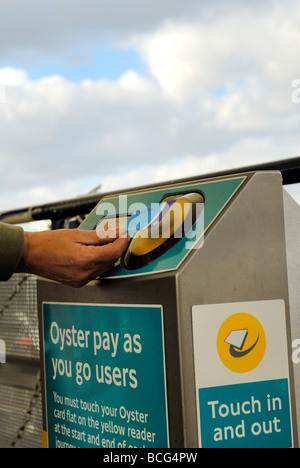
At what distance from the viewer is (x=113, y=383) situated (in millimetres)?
1194

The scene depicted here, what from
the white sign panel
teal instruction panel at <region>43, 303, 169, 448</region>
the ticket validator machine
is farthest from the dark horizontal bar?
teal instruction panel at <region>43, 303, 169, 448</region>

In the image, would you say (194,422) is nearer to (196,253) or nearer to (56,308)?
(196,253)

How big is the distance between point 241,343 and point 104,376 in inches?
11.3

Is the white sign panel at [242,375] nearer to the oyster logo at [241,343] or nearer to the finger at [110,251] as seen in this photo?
the oyster logo at [241,343]

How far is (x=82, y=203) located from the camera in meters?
1.98

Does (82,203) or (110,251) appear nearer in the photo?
(110,251)

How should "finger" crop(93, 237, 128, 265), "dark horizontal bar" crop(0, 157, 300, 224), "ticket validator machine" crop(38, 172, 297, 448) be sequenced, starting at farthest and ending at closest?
1. "dark horizontal bar" crop(0, 157, 300, 224)
2. "finger" crop(93, 237, 128, 265)
3. "ticket validator machine" crop(38, 172, 297, 448)

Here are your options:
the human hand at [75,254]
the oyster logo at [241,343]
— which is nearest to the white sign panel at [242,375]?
the oyster logo at [241,343]

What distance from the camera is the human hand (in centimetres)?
117

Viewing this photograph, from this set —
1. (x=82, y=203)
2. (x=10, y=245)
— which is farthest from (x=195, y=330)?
(x=82, y=203)

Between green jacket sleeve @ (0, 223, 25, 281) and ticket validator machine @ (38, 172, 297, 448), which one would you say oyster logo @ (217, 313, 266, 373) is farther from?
green jacket sleeve @ (0, 223, 25, 281)

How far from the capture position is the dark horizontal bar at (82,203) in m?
1.40

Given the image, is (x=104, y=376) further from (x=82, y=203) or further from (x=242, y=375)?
(x=82, y=203)

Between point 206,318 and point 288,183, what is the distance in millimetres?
479
